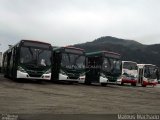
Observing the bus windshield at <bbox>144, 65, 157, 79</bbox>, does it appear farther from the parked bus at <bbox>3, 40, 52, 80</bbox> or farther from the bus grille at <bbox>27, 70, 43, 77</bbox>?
the bus grille at <bbox>27, 70, 43, 77</bbox>

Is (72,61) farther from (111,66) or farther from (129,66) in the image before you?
(129,66)

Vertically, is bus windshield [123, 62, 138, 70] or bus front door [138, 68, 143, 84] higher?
bus windshield [123, 62, 138, 70]

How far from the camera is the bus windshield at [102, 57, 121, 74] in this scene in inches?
1204

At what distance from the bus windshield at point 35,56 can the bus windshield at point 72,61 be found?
6.84ft

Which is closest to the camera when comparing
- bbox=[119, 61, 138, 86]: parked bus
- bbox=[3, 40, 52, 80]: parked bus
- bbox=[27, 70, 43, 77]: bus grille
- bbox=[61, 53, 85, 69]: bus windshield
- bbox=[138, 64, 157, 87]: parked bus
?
bbox=[3, 40, 52, 80]: parked bus

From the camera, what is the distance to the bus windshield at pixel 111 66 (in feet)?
100

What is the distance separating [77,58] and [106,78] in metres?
2.91

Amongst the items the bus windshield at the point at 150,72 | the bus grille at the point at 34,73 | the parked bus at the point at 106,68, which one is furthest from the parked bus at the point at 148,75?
the bus grille at the point at 34,73

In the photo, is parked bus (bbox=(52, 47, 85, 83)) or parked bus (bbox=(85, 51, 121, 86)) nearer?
parked bus (bbox=(52, 47, 85, 83))

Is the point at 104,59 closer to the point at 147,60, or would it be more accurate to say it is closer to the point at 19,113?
the point at 19,113

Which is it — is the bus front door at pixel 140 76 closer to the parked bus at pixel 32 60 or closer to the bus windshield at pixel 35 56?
the parked bus at pixel 32 60

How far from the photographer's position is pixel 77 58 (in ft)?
96.4

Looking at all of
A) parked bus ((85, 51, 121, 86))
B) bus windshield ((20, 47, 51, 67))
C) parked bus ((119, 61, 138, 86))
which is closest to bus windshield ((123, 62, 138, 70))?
parked bus ((119, 61, 138, 86))

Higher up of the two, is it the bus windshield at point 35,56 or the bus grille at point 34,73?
the bus windshield at point 35,56
